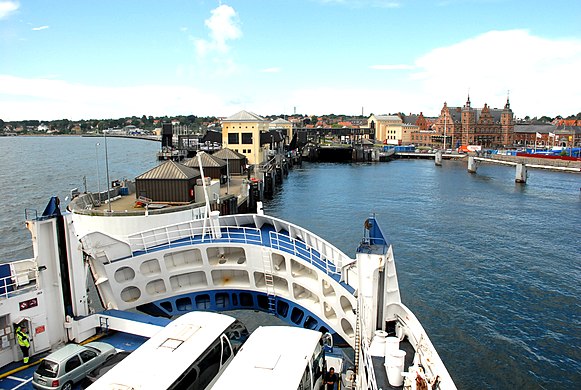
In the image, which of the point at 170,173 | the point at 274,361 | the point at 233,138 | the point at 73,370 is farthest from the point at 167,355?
the point at 233,138

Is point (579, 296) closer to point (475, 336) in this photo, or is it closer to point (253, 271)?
point (475, 336)

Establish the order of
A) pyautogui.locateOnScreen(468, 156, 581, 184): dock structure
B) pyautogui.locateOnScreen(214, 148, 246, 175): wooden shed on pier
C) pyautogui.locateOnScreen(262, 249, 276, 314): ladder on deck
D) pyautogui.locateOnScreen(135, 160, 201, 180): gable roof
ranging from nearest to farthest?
pyautogui.locateOnScreen(262, 249, 276, 314): ladder on deck < pyautogui.locateOnScreen(135, 160, 201, 180): gable roof < pyautogui.locateOnScreen(214, 148, 246, 175): wooden shed on pier < pyautogui.locateOnScreen(468, 156, 581, 184): dock structure

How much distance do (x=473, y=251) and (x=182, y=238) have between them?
82.2ft

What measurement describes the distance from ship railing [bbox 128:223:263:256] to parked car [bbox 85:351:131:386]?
6.64 m

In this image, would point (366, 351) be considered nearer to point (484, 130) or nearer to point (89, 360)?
point (89, 360)

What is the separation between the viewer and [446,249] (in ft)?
115

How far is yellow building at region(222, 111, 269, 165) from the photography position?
71.9 m

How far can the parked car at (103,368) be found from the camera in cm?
983

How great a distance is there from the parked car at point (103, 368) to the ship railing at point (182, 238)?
664 cm

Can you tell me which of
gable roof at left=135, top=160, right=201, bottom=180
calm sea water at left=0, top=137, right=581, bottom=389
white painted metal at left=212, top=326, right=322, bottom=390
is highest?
gable roof at left=135, top=160, right=201, bottom=180

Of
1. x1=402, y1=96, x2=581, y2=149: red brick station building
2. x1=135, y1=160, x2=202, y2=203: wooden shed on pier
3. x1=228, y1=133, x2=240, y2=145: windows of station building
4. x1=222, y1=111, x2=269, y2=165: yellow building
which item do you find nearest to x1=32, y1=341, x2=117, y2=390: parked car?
x1=135, y1=160, x2=202, y2=203: wooden shed on pier

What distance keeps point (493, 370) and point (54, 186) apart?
66559mm

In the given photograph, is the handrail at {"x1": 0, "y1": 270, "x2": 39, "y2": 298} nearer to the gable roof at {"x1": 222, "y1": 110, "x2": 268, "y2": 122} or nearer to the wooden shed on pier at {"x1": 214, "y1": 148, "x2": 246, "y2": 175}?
the wooden shed on pier at {"x1": 214, "y1": 148, "x2": 246, "y2": 175}

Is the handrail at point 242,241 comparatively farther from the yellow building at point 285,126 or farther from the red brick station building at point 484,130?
the red brick station building at point 484,130
